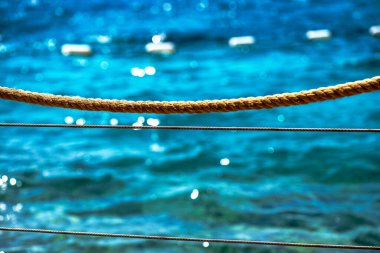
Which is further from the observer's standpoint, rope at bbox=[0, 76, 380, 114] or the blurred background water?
the blurred background water

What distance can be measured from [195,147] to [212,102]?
5.02 metres

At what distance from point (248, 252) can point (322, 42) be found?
7.29 meters

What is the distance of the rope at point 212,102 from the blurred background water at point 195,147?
2557 millimetres

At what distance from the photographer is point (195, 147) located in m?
6.90

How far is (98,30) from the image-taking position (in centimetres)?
1294

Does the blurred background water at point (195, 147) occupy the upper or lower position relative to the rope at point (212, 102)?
upper

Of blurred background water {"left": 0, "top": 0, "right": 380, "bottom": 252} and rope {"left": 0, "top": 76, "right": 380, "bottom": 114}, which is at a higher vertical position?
blurred background water {"left": 0, "top": 0, "right": 380, "bottom": 252}

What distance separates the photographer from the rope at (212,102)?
178 cm

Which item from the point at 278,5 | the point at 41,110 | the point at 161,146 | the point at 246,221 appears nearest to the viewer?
the point at 246,221

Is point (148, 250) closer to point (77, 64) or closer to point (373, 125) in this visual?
point (373, 125)

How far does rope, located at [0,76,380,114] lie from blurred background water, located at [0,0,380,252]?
2557 millimetres

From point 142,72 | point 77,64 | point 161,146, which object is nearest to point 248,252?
point 161,146

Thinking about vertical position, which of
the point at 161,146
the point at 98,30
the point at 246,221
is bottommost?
the point at 246,221

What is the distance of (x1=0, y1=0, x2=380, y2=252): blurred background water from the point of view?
Answer: 16.2ft
